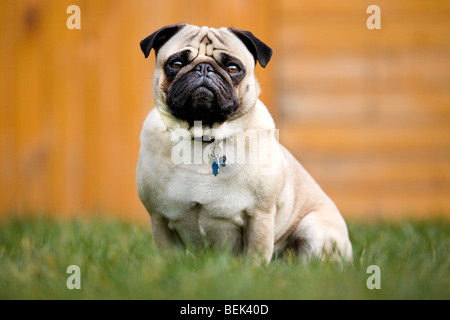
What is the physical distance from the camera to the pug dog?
2.69 m

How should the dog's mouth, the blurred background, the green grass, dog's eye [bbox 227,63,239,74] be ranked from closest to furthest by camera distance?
the green grass, the dog's mouth, dog's eye [bbox 227,63,239,74], the blurred background

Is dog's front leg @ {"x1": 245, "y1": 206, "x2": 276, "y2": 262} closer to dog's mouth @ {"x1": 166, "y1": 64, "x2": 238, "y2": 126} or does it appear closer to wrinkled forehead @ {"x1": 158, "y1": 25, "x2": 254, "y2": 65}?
dog's mouth @ {"x1": 166, "y1": 64, "x2": 238, "y2": 126}

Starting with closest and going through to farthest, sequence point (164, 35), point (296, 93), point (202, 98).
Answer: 1. point (202, 98)
2. point (164, 35)
3. point (296, 93)

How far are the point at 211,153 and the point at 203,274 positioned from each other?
71 cm

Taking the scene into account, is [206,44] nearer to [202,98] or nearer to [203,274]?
[202,98]

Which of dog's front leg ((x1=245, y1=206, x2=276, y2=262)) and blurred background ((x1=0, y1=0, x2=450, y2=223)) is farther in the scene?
blurred background ((x1=0, y1=0, x2=450, y2=223))

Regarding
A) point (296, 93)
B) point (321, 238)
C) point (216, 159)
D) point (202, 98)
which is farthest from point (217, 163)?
point (296, 93)

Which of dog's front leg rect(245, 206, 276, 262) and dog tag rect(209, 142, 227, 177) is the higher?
dog tag rect(209, 142, 227, 177)

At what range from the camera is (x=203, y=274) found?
7.57 feet

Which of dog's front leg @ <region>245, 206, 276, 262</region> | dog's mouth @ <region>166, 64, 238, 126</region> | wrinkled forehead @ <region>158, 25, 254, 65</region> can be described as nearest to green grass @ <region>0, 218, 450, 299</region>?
dog's front leg @ <region>245, 206, 276, 262</region>

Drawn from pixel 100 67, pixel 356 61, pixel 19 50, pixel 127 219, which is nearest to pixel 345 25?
pixel 356 61

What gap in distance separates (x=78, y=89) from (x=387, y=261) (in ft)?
11.5

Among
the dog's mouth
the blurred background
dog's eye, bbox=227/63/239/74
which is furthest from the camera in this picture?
the blurred background
